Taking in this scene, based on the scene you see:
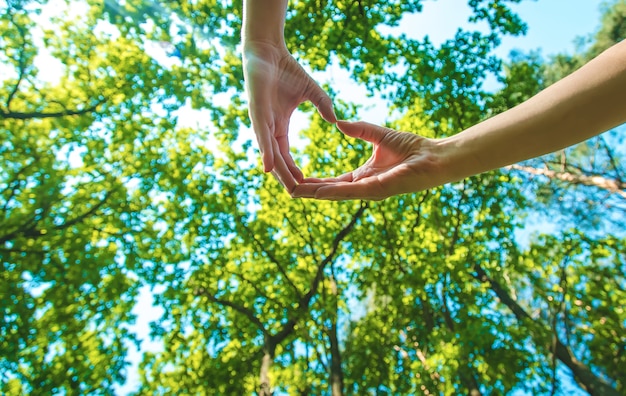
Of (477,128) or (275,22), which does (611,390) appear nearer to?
(477,128)

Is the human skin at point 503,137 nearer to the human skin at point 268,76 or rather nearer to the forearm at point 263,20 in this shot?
the human skin at point 268,76

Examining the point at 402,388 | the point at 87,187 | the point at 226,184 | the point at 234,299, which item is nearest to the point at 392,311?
the point at 402,388

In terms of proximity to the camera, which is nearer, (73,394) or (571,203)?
(73,394)

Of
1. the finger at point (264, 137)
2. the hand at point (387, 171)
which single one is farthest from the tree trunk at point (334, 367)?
the finger at point (264, 137)

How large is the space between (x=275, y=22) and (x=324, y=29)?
6821 mm

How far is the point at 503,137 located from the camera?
1.56 m

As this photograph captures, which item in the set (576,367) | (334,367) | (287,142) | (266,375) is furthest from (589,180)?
(287,142)

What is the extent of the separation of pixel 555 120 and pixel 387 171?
867 mm

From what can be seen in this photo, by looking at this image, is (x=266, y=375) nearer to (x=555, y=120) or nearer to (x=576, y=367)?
(x=555, y=120)

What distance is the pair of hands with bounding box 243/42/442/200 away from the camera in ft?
6.20

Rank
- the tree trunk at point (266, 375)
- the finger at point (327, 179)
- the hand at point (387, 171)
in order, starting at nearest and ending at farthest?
the hand at point (387, 171)
the finger at point (327, 179)
the tree trunk at point (266, 375)

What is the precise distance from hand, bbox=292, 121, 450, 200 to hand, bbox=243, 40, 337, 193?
233 millimetres

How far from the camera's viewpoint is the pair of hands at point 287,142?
1.89m

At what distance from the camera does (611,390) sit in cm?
844
